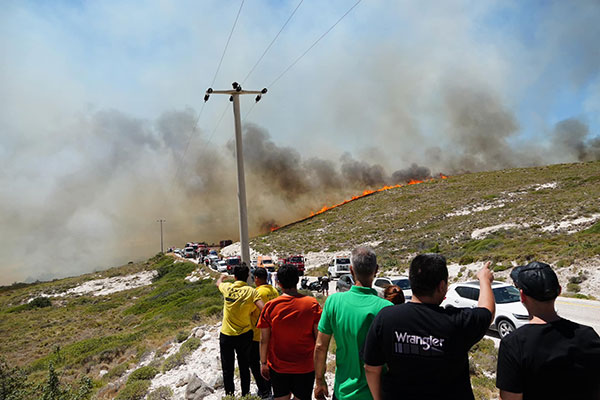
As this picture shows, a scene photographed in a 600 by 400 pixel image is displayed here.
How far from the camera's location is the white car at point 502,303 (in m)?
9.69

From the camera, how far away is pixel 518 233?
3125cm

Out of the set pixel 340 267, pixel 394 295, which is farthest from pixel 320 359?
pixel 340 267

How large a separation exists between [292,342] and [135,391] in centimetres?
660

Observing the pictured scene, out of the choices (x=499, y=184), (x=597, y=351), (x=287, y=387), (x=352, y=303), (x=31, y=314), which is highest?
(x=499, y=184)

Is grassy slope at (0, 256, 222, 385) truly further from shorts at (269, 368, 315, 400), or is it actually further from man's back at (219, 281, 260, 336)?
shorts at (269, 368, 315, 400)

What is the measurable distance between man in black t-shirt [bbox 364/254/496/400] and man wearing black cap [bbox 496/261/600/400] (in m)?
0.23

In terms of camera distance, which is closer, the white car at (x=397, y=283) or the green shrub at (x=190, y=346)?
the green shrub at (x=190, y=346)

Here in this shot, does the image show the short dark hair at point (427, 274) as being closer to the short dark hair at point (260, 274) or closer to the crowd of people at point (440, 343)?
the crowd of people at point (440, 343)

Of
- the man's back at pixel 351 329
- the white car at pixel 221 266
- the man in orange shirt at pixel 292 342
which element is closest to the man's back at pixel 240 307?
the man in orange shirt at pixel 292 342

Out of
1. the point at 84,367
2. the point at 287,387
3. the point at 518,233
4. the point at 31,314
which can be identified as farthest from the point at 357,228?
the point at 287,387

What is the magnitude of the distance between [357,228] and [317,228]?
41.2 ft

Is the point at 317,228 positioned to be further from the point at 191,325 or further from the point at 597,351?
the point at 597,351

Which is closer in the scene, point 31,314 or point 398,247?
point 398,247

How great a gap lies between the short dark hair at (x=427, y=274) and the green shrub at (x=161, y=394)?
7.38m
